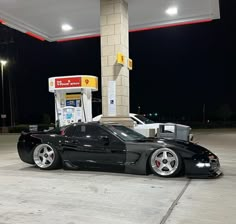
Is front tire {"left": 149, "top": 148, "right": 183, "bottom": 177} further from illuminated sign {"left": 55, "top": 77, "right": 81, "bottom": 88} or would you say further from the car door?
illuminated sign {"left": 55, "top": 77, "right": 81, "bottom": 88}

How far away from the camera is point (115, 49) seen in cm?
1102

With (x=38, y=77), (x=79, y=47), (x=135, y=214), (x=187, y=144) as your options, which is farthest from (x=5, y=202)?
(x=38, y=77)

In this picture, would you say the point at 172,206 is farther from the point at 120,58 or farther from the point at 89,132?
the point at 120,58

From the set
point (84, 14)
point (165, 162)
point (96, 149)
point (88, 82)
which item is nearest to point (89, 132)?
point (96, 149)

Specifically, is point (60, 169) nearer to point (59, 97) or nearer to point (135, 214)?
point (135, 214)

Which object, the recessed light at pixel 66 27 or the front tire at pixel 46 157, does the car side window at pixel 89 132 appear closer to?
the front tire at pixel 46 157

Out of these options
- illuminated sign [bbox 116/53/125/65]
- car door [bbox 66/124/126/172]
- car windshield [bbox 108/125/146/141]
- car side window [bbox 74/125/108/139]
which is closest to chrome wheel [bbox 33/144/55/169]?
car door [bbox 66/124/126/172]

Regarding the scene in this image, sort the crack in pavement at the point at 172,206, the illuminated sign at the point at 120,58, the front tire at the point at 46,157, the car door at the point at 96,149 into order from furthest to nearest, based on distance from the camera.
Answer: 1. the illuminated sign at the point at 120,58
2. the front tire at the point at 46,157
3. the car door at the point at 96,149
4. the crack in pavement at the point at 172,206

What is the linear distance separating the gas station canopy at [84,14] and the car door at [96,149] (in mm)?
6186

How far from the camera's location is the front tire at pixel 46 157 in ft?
26.1

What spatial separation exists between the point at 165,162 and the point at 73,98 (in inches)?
274

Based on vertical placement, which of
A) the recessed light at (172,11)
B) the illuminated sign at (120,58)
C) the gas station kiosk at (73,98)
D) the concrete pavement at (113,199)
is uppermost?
the recessed light at (172,11)

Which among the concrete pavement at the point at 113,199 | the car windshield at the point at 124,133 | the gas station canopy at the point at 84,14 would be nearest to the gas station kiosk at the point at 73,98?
the gas station canopy at the point at 84,14

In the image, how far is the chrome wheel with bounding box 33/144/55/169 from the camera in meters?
8.02
